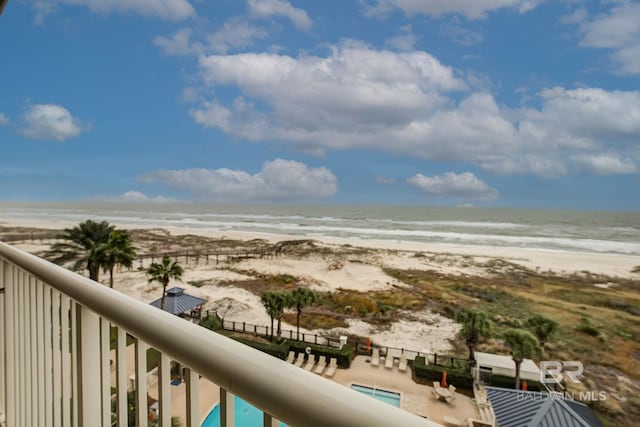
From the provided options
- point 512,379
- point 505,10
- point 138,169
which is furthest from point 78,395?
point 138,169

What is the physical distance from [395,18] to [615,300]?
2025 centimetres

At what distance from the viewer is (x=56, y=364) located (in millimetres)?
967

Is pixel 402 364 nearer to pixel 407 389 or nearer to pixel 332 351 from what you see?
pixel 407 389

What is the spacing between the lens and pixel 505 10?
49.7ft

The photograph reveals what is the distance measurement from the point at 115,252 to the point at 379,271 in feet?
42.3

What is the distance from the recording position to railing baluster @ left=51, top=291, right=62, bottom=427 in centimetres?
93

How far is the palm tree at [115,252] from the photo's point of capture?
13133mm

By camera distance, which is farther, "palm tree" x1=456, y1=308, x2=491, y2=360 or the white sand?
the white sand

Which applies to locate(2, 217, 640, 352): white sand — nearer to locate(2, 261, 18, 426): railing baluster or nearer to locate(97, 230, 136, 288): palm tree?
locate(97, 230, 136, 288): palm tree

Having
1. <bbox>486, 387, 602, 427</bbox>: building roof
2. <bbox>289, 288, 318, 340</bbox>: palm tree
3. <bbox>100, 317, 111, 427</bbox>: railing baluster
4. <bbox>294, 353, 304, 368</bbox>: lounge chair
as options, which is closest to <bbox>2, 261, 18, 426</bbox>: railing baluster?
<bbox>100, 317, 111, 427</bbox>: railing baluster

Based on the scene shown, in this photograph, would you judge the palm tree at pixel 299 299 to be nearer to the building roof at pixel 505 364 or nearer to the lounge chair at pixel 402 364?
the lounge chair at pixel 402 364

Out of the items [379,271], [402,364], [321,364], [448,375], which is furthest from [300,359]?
[379,271]

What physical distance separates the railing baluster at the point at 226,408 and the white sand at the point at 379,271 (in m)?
11.8

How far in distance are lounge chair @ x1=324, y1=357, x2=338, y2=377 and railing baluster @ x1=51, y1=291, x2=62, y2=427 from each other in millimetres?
8299
